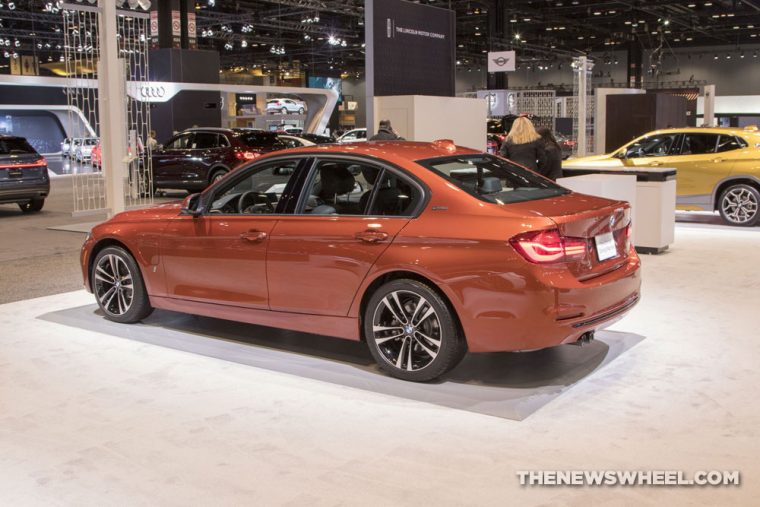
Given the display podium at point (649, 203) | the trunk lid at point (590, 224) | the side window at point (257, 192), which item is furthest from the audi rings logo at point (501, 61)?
the trunk lid at point (590, 224)

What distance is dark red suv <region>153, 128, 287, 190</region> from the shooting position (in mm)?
18469

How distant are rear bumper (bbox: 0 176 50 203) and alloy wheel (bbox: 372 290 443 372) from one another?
39.6 feet

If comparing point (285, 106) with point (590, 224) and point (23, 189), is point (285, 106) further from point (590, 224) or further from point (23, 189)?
point (590, 224)

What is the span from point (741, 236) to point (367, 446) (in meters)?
8.76

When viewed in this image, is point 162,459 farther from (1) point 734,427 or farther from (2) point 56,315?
(2) point 56,315

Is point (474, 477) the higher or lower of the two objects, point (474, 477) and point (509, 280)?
the lower

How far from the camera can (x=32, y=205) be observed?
1623cm

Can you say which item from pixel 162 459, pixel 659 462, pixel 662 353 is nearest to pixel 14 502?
pixel 162 459

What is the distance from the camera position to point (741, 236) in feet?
37.0

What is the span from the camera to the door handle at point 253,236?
5586mm

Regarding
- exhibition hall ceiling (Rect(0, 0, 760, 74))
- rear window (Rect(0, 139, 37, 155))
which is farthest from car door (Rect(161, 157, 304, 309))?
exhibition hall ceiling (Rect(0, 0, 760, 74))

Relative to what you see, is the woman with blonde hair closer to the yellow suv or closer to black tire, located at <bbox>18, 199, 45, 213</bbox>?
the yellow suv

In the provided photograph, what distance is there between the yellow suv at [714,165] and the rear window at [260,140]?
804 centimetres

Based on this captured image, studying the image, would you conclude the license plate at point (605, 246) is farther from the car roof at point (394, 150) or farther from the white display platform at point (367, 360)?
the car roof at point (394, 150)
